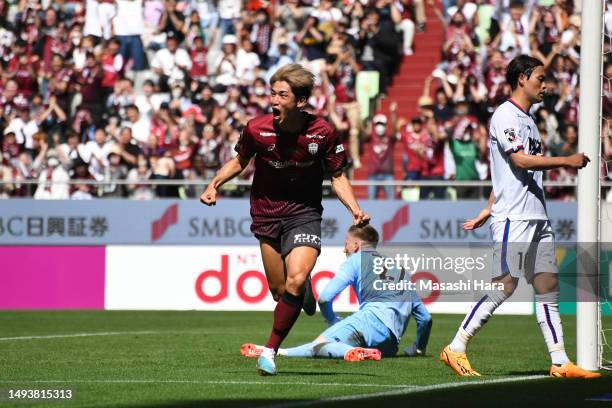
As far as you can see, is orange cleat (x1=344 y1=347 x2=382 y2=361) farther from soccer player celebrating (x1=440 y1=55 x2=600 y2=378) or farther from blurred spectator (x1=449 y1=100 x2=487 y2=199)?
blurred spectator (x1=449 y1=100 x2=487 y2=199)

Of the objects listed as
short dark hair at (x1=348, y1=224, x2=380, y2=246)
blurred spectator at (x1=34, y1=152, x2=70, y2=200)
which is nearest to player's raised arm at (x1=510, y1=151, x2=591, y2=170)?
short dark hair at (x1=348, y1=224, x2=380, y2=246)

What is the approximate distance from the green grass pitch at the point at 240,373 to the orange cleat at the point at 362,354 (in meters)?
0.14

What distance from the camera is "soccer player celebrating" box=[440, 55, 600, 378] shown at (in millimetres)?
9867

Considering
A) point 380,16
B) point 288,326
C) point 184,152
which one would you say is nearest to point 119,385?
point 288,326

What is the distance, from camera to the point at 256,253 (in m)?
21.3

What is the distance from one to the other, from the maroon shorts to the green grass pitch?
1.00 metres

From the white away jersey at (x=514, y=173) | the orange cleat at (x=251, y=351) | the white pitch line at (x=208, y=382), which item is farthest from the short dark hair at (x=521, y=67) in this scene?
the orange cleat at (x=251, y=351)

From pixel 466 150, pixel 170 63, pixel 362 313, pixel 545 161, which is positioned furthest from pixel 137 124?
pixel 545 161

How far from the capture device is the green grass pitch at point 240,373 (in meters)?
8.27

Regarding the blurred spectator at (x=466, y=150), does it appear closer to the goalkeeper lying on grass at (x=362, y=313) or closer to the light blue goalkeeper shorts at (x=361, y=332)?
the goalkeeper lying on grass at (x=362, y=313)

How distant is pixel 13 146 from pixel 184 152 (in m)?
3.17

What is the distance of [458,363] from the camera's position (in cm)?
1002

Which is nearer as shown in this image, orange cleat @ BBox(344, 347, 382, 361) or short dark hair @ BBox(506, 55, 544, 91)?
short dark hair @ BBox(506, 55, 544, 91)

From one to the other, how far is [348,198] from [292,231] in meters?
0.50
